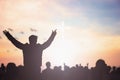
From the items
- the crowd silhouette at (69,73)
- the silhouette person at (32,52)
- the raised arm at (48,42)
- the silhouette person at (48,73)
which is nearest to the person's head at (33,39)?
the silhouette person at (32,52)

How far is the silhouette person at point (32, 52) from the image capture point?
12516 millimetres

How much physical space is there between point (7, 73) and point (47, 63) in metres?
4.55

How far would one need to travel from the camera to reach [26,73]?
1265 centimetres

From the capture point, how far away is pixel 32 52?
12734 mm

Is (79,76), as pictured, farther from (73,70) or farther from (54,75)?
(54,75)

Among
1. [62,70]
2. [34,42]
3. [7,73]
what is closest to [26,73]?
[34,42]

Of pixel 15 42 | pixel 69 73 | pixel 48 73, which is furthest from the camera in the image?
pixel 69 73

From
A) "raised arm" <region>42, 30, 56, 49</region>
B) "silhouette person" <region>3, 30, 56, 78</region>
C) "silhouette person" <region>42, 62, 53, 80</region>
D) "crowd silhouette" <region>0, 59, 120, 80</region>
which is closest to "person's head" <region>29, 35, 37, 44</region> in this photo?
"silhouette person" <region>3, 30, 56, 78</region>

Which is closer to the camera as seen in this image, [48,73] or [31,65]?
[31,65]

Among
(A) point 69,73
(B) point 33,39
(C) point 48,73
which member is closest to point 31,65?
(B) point 33,39

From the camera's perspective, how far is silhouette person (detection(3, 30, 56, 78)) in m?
12.5

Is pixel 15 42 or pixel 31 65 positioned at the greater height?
pixel 15 42

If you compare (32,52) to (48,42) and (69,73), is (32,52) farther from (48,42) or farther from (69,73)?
(69,73)

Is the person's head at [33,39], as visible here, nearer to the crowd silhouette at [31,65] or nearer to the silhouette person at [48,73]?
the crowd silhouette at [31,65]
